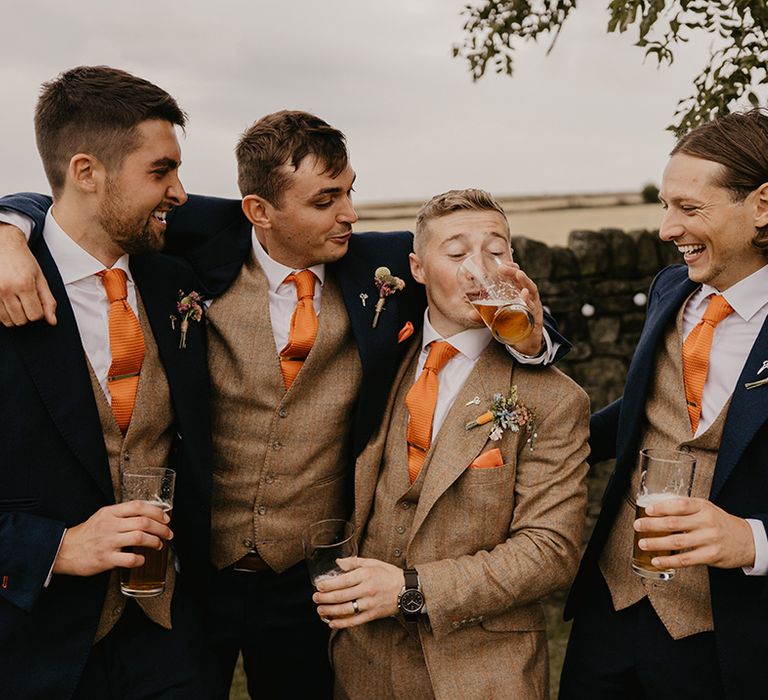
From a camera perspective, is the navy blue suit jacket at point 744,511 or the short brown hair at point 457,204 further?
the short brown hair at point 457,204

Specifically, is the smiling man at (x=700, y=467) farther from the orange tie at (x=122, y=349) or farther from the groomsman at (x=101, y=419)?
the orange tie at (x=122, y=349)

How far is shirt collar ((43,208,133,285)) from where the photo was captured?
2959mm

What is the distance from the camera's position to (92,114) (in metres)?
2.99

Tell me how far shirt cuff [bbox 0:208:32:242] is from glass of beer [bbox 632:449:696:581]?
79.1 inches

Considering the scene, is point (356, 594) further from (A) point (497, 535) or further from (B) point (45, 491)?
(B) point (45, 491)

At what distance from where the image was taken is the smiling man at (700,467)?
2.69m

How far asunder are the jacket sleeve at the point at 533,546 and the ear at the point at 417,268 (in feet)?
2.22

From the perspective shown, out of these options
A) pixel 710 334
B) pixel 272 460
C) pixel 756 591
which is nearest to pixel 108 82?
pixel 272 460

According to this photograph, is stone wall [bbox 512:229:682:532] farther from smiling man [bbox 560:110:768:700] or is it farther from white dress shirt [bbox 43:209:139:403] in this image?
white dress shirt [bbox 43:209:139:403]

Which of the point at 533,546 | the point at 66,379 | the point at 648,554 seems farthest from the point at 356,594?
the point at 66,379

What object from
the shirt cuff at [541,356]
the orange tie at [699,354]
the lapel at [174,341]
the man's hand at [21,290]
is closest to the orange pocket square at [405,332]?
the shirt cuff at [541,356]

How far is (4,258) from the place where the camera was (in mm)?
2736

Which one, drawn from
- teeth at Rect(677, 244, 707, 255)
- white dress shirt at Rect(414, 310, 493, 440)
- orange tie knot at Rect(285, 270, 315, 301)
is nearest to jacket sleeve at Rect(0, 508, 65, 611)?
orange tie knot at Rect(285, 270, 315, 301)

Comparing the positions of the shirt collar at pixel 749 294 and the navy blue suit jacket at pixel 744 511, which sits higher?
the shirt collar at pixel 749 294
